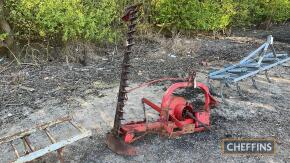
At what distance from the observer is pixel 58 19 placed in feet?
25.2

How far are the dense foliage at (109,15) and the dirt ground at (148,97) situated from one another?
651 mm

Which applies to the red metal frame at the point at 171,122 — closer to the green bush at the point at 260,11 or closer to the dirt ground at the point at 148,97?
the dirt ground at the point at 148,97

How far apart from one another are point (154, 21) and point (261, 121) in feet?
16.7

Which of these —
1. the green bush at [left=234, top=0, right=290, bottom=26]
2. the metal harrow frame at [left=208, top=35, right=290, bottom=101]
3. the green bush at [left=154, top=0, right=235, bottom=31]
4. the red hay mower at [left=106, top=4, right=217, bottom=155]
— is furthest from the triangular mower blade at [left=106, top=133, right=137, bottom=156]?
the green bush at [left=234, top=0, right=290, bottom=26]

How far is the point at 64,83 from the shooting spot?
7078 millimetres

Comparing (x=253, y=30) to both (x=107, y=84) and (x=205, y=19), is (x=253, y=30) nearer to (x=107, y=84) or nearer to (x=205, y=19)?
(x=205, y=19)

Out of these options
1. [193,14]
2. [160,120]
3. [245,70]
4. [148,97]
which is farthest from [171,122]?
[193,14]

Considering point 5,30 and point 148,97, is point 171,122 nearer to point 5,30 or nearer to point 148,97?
point 148,97

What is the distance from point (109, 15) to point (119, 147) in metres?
4.47

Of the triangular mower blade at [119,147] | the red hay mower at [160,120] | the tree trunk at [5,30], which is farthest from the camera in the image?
the tree trunk at [5,30]

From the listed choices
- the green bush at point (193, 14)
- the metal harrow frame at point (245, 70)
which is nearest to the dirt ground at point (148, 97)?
the metal harrow frame at point (245, 70)

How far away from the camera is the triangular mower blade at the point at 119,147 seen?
4.73m

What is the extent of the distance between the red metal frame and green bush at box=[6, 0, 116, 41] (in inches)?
134

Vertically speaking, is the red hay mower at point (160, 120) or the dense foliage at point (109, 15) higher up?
A: the dense foliage at point (109, 15)
